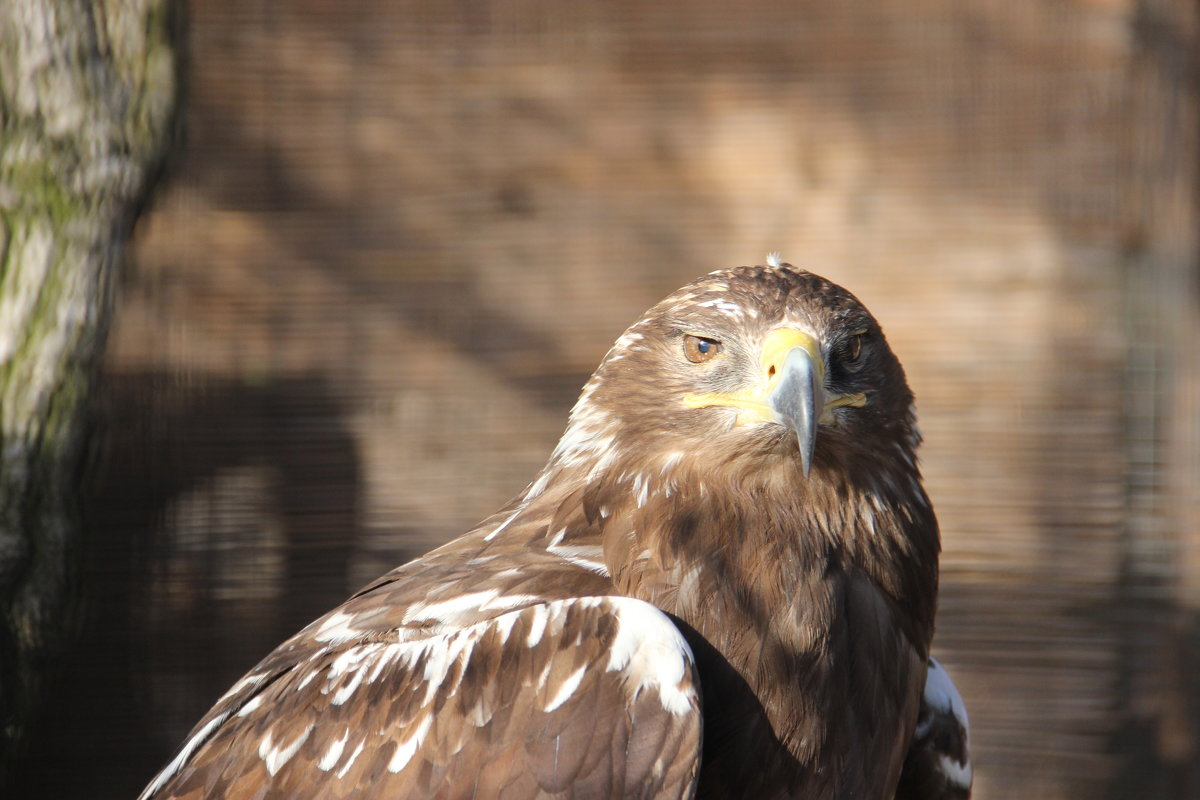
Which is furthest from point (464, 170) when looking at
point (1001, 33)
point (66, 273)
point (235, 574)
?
point (1001, 33)

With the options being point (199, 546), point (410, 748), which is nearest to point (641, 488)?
point (410, 748)

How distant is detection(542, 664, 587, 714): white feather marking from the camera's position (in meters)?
2.08

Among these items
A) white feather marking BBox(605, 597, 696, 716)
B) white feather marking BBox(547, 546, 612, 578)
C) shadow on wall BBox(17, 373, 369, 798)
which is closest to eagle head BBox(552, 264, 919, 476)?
white feather marking BBox(547, 546, 612, 578)

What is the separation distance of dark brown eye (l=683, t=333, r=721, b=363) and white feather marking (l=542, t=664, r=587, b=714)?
69cm

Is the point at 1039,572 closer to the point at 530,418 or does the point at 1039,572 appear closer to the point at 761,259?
the point at 761,259

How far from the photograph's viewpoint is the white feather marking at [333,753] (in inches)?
86.6

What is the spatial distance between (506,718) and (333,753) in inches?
13.7

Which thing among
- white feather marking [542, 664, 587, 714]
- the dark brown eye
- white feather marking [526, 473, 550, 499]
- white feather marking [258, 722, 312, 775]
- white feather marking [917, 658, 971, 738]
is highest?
the dark brown eye

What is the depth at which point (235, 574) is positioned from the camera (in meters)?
3.94

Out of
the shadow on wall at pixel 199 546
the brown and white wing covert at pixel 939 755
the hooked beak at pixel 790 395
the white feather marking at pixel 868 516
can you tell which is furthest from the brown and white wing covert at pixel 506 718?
the shadow on wall at pixel 199 546

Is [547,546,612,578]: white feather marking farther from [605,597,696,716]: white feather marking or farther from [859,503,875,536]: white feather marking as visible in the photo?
[859,503,875,536]: white feather marking

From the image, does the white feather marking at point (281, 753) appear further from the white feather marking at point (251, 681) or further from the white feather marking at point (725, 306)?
the white feather marking at point (725, 306)

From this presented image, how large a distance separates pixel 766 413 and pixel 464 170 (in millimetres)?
1912

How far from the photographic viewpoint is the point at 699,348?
246cm
